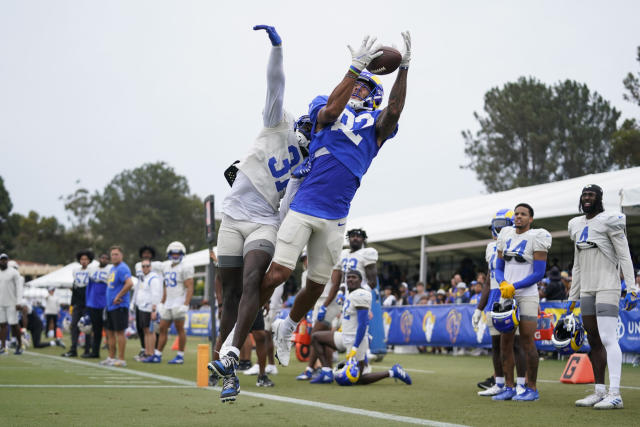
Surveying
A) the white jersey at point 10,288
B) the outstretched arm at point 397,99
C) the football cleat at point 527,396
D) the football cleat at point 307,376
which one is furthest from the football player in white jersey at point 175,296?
the outstretched arm at point 397,99

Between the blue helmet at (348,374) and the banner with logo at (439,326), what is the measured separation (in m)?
6.22

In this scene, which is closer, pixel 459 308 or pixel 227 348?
pixel 227 348

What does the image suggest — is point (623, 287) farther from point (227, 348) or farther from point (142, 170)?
point (142, 170)

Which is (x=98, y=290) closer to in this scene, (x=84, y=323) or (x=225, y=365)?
(x=84, y=323)

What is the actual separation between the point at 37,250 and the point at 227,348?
298 ft

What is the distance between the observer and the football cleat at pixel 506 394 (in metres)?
8.52

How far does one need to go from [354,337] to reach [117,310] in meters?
5.28

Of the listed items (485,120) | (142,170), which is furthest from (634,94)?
(142,170)

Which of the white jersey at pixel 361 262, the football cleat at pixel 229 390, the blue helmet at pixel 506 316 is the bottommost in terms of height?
the football cleat at pixel 229 390

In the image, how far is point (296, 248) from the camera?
562cm

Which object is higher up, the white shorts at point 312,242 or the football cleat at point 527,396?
the white shorts at point 312,242

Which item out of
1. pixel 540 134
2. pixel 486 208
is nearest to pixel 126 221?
pixel 540 134

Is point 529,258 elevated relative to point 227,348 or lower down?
elevated

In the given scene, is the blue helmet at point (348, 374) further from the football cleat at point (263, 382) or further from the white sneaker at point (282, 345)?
the white sneaker at point (282, 345)
